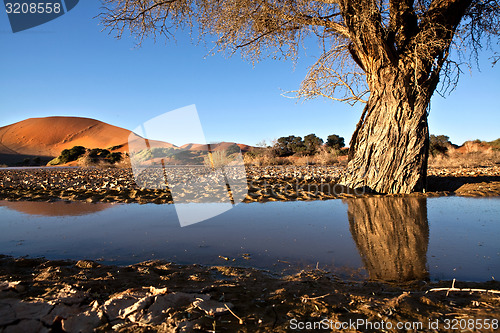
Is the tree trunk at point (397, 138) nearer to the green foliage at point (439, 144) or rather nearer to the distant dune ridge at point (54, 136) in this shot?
the green foliage at point (439, 144)

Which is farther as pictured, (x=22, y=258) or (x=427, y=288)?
(x=22, y=258)

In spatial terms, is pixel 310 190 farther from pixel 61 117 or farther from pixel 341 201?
pixel 61 117

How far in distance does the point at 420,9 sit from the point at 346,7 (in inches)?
68.0

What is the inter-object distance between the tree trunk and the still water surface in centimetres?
136

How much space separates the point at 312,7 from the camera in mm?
6520

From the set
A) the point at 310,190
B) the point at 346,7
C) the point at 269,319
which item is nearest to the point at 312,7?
the point at 346,7

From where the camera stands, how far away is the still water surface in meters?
2.25

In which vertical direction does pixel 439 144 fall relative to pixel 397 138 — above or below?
above

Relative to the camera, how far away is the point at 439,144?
23344mm

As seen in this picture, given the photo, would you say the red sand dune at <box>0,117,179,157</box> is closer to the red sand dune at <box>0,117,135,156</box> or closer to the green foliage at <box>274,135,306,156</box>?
the red sand dune at <box>0,117,135,156</box>

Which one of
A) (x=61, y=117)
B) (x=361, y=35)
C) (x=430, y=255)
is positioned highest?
(x=61, y=117)

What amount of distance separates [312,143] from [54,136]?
46.6 m

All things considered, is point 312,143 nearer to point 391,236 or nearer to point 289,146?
point 289,146

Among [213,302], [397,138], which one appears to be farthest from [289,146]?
[213,302]
